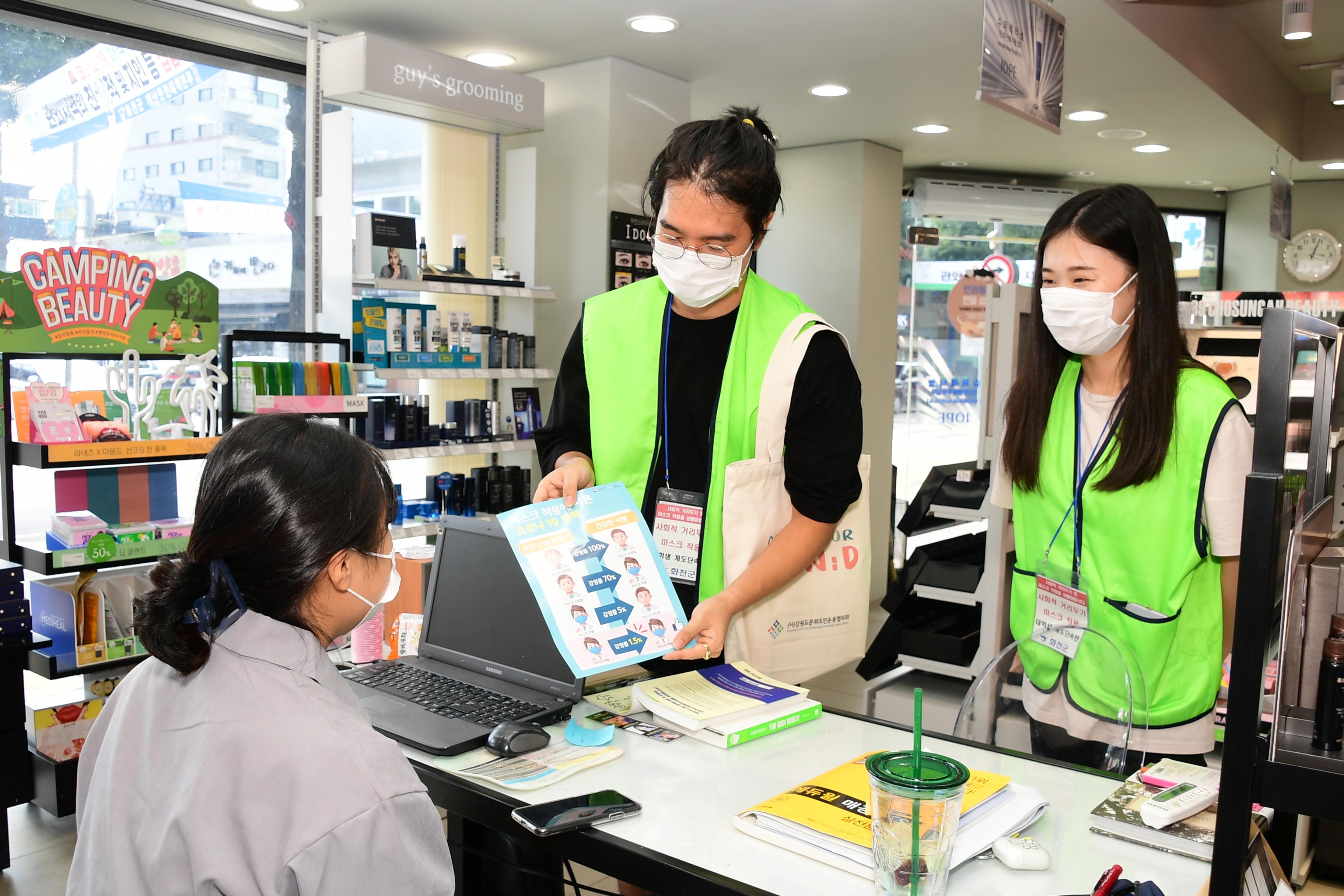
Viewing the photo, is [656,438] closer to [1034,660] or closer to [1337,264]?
[1034,660]

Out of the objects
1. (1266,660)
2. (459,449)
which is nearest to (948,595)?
(459,449)

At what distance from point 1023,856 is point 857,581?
0.77m

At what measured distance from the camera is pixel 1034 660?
203cm

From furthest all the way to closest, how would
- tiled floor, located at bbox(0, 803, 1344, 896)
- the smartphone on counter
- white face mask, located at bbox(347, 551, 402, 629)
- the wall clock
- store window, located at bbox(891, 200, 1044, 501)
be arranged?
the wall clock → store window, located at bbox(891, 200, 1044, 501) → tiled floor, located at bbox(0, 803, 1344, 896) → the smartphone on counter → white face mask, located at bbox(347, 551, 402, 629)

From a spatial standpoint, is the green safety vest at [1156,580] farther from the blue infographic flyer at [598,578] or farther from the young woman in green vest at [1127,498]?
the blue infographic flyer at [598,578]

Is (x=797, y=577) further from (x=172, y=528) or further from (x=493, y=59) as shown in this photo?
(x=493, y=59)

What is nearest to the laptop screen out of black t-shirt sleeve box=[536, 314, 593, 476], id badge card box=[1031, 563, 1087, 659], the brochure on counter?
black t-shirt sleeve box=[536, 314, 593, 476]

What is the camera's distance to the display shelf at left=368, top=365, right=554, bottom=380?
4.34 m

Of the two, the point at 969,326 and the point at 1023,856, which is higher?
the point at 969,326

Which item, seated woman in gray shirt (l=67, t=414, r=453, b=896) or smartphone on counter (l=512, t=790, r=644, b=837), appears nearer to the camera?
seated woman in gray shirt (l=67, t=414, r=453, b=896)

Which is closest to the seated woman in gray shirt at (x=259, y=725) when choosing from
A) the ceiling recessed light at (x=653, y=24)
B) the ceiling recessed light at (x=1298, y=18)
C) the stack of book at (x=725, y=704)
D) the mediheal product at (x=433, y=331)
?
the stack of book at (x=725, y=704)

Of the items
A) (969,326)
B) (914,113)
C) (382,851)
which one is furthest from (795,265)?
(382,851)

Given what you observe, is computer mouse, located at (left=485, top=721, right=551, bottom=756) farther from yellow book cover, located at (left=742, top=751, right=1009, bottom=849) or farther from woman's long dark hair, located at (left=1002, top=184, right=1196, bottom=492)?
woman's long dark hair, located at (left=1002, top=184, right=1196, bottom=492)

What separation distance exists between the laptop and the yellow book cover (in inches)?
18.4
